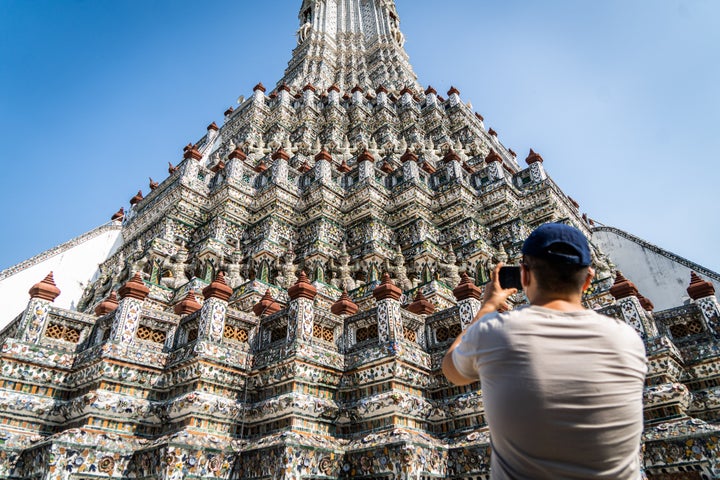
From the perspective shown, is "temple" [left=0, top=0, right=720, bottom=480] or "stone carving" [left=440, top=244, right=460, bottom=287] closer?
"temple" [left=0, top=0, right=720, bottom=480]

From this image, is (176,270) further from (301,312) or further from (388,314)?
(388,314)

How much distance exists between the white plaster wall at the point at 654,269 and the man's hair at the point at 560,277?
11.1 meters

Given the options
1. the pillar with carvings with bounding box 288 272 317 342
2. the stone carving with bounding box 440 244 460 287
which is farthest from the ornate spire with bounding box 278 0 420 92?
the pillar with carvings with bounding box 288 272 317 342

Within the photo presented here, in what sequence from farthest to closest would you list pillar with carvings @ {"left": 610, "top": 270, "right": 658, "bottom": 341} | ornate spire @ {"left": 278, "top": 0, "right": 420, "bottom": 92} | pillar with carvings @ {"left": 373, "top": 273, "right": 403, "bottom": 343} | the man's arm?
1. ornate spire @ {"left": 278, "top": 0, "right": 420, "bottom": 92}
2. pillar with carvings @ {"left": 373, "top": 273, "right": 403, "bottom": 343}
3. pillar with carvings @ {"left": 610, "top": 270, "right": 658, "bottom": 341}
4. the man's arm

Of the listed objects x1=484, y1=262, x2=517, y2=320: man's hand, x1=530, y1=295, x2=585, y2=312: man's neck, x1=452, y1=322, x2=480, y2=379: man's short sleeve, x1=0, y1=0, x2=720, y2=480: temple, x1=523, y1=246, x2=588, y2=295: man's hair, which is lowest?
x1=452, y1=322, x2=480, y2=379: man's short sleeve

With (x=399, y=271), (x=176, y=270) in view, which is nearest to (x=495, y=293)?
(x=399, y=271)

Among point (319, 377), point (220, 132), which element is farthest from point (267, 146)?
point (319, 377)

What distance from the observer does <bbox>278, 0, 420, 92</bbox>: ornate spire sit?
26875 millimetres

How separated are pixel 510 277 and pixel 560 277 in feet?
0.92

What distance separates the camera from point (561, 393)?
4.70 ft

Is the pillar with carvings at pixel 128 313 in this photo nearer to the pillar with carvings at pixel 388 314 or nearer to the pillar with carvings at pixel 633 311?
the pillar with carvings at pixel 388 314

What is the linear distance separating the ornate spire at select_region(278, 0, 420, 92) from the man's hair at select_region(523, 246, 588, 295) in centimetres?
2376

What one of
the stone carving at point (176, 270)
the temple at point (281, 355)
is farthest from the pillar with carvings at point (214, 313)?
the stone carving at point (176, 270)

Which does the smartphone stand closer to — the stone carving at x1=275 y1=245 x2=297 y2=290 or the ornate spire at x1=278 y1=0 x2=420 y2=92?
the stone carving at x1=275 y1=245 x2=297 y2=290
